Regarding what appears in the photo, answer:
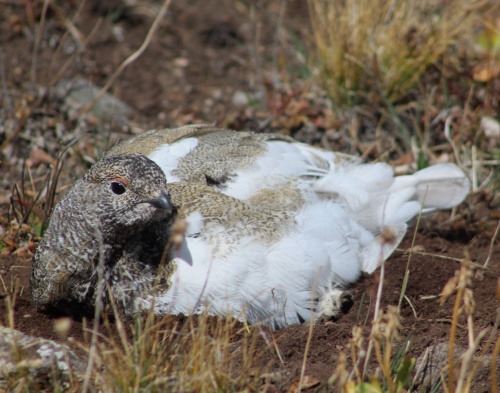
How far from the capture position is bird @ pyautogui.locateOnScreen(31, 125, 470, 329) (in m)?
3.13

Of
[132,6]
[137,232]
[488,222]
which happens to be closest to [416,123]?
[488,222]

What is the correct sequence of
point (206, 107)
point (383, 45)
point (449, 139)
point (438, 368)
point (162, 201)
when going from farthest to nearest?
point (206, 107), point (383, 45), point (449, 139), point (162, 201), point (438, 368)

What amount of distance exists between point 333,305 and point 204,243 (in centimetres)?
74

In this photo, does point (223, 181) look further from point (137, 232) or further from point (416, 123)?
point (416, 123)

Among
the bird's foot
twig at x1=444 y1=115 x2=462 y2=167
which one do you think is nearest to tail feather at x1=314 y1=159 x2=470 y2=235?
the bird's foot

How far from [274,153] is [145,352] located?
1.70 metres

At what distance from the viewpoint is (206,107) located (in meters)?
5.71

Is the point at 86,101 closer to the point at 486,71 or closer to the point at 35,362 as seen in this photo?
the point at 486,71

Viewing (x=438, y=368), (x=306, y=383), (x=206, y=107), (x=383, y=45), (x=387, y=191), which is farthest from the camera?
(x=206, y=107)

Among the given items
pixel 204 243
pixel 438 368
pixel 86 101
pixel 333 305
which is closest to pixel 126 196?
pixel 204 243

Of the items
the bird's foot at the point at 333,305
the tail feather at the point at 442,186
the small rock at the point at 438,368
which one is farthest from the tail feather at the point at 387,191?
the small rock at the point at 438,368

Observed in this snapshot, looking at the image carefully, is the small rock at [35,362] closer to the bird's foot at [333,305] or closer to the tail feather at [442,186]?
the bird's foot at [333,305]

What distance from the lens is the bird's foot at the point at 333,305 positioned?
3377mm

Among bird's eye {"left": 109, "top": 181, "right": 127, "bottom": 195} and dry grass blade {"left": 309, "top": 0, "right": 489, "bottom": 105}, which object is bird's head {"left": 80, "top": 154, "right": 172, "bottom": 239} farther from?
dry grass blade {"left": 309, "top": 0, "right": 489, "bottom": 105}
